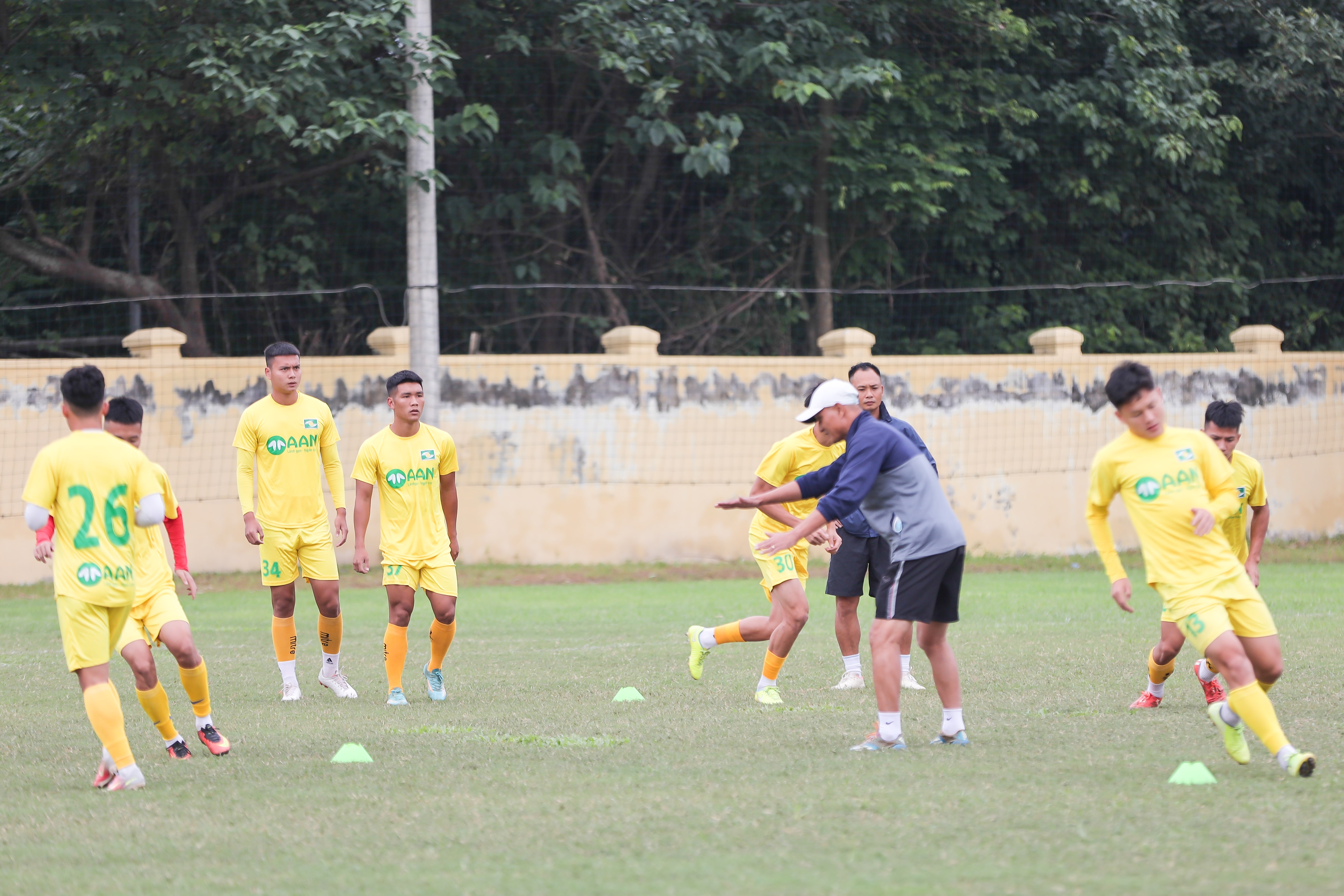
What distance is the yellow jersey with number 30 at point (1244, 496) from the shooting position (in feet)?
26.9

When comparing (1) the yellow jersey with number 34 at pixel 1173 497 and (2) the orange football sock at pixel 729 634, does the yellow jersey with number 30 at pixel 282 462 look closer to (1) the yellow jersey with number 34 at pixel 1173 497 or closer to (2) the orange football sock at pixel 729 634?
(2) the orange football sock at pixel 729 634

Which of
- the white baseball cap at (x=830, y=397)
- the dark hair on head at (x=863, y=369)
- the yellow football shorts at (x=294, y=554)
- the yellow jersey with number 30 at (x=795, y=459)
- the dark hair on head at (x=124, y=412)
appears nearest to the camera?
the white baseball cap at (x=830, y=397)

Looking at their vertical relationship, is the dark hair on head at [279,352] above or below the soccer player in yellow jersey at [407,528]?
above

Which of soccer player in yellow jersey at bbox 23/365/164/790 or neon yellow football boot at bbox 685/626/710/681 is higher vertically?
soccer player in yellow jersey at bbox 23/365/164/790

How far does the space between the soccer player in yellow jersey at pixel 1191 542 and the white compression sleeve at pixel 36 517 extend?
14.8ft

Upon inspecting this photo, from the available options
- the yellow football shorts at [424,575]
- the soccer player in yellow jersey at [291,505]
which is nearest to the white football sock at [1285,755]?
the yellow football shorts at [424,575]

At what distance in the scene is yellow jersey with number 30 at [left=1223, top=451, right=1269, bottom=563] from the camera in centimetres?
820

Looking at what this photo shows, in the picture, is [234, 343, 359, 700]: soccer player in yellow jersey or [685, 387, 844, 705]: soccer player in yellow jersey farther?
[234, 343, 359, 700]: soccer player in yellow jersey

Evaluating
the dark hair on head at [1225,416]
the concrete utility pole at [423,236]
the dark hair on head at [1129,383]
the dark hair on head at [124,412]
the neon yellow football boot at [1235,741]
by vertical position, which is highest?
the concrete utility pole at [423,236]

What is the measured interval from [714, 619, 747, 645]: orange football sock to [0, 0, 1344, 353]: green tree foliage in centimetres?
964

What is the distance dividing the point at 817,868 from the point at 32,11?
659 inches

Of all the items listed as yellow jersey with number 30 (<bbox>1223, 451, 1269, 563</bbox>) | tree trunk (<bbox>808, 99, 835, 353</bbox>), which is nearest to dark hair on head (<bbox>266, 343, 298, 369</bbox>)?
yellow jersey with number 30 (<bbox>1223, 451, 1269, 563</bbox>)

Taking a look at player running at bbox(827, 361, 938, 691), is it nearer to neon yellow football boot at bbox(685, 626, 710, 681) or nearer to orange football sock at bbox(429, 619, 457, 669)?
neon yellow football boot at bbox(685, 626, 710, 681)

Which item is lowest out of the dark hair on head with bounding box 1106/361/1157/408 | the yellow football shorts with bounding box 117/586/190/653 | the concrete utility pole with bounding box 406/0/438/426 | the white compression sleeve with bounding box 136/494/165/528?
the yellow football shorts with bounding box 117/586/190/653
